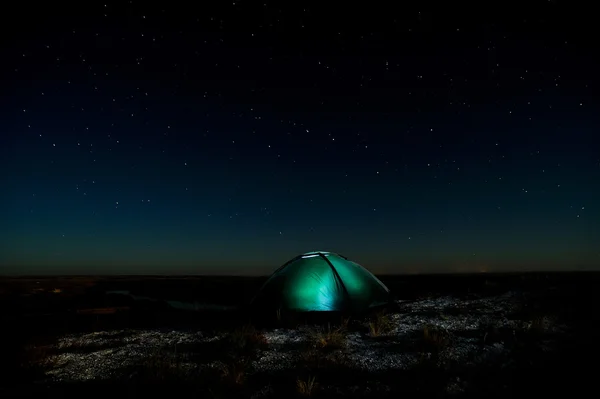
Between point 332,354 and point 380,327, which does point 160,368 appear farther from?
point 380,327

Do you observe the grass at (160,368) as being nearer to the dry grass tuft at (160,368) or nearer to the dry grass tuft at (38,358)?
the dry grass tuft at (160,368)

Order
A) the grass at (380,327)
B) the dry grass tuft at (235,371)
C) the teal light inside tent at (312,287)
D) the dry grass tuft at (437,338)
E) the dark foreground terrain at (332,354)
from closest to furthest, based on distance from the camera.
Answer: the dark foreground terrain at (332,354) → the dry grass tuft at (235,371) → the dry grass tuft at (437,338) → the grass at (380,327) → the teal light inside tent at (312,287)

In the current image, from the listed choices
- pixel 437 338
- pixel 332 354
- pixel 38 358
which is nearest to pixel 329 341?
pixel 332 354

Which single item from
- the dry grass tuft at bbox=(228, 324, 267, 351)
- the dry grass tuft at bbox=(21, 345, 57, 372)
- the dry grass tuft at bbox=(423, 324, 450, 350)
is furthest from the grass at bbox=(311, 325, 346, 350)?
the dry grass tuft at bbox=(21, 345, 57, 372)

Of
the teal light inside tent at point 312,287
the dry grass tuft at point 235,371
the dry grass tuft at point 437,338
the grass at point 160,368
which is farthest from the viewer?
the teal light inside tent at point 312,287

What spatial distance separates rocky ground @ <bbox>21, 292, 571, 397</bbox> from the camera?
5.89m

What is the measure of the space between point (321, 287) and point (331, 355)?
168 inches

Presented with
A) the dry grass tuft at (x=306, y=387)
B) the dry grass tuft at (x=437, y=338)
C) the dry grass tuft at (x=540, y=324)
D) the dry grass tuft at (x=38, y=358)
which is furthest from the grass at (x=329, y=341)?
the dry grass tuft at (x=38, y=358)

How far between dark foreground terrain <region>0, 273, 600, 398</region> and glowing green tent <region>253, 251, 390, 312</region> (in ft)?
2.15

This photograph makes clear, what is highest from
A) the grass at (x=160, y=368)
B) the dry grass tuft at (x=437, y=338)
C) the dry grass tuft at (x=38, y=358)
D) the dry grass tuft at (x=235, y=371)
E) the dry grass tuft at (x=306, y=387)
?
the dry grass tuft at (x=437, y=338)

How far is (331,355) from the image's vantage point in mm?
7387

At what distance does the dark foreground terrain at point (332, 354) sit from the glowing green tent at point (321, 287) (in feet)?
2.15

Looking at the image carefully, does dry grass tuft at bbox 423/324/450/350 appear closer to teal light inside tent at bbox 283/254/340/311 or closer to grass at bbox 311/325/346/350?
grass at bbox 311/325/346/350

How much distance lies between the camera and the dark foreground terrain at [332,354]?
579cm
